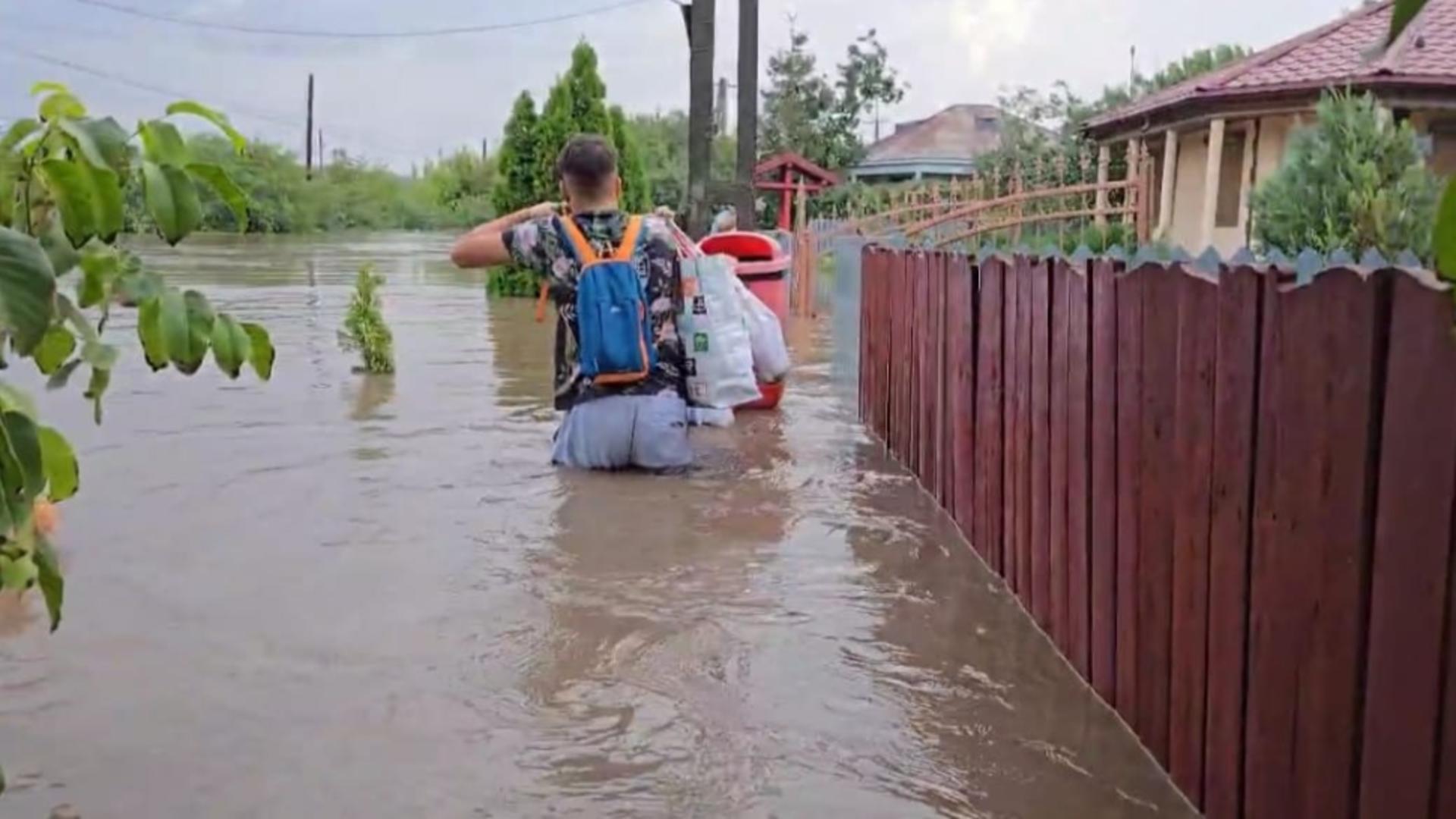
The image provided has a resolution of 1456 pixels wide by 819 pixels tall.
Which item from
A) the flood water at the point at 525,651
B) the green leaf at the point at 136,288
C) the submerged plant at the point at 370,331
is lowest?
the flood water at the point at 525,651

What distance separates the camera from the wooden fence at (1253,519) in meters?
2.30

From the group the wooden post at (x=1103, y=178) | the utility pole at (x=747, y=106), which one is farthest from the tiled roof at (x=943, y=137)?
the utility pole at (x=747, y=106)

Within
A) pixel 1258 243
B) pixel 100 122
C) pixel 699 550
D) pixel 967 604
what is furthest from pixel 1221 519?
pixel 1258 243

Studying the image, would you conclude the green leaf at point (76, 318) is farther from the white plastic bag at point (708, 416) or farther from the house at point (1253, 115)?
the house at point (1253, 115)

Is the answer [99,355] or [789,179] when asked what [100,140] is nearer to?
[99,355]

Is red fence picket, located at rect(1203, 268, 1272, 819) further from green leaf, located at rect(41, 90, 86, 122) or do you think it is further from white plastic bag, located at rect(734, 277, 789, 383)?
white plastic bag, located at rect(734, 277, 789, 383)

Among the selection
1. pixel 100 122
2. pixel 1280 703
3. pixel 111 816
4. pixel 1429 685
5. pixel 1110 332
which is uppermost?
pixel 100 122

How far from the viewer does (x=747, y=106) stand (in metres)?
14.8

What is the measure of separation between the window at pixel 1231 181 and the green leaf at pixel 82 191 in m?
20.4

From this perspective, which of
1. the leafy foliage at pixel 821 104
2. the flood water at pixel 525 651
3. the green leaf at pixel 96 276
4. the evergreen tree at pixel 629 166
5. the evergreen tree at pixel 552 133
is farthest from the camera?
the leafy foliage at pixel 821 104

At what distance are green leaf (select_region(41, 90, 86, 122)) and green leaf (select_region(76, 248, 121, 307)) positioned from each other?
18cm

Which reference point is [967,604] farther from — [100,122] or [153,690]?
[100,122]

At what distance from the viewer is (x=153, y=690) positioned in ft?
12.8

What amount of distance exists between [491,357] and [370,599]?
7.67 metres
